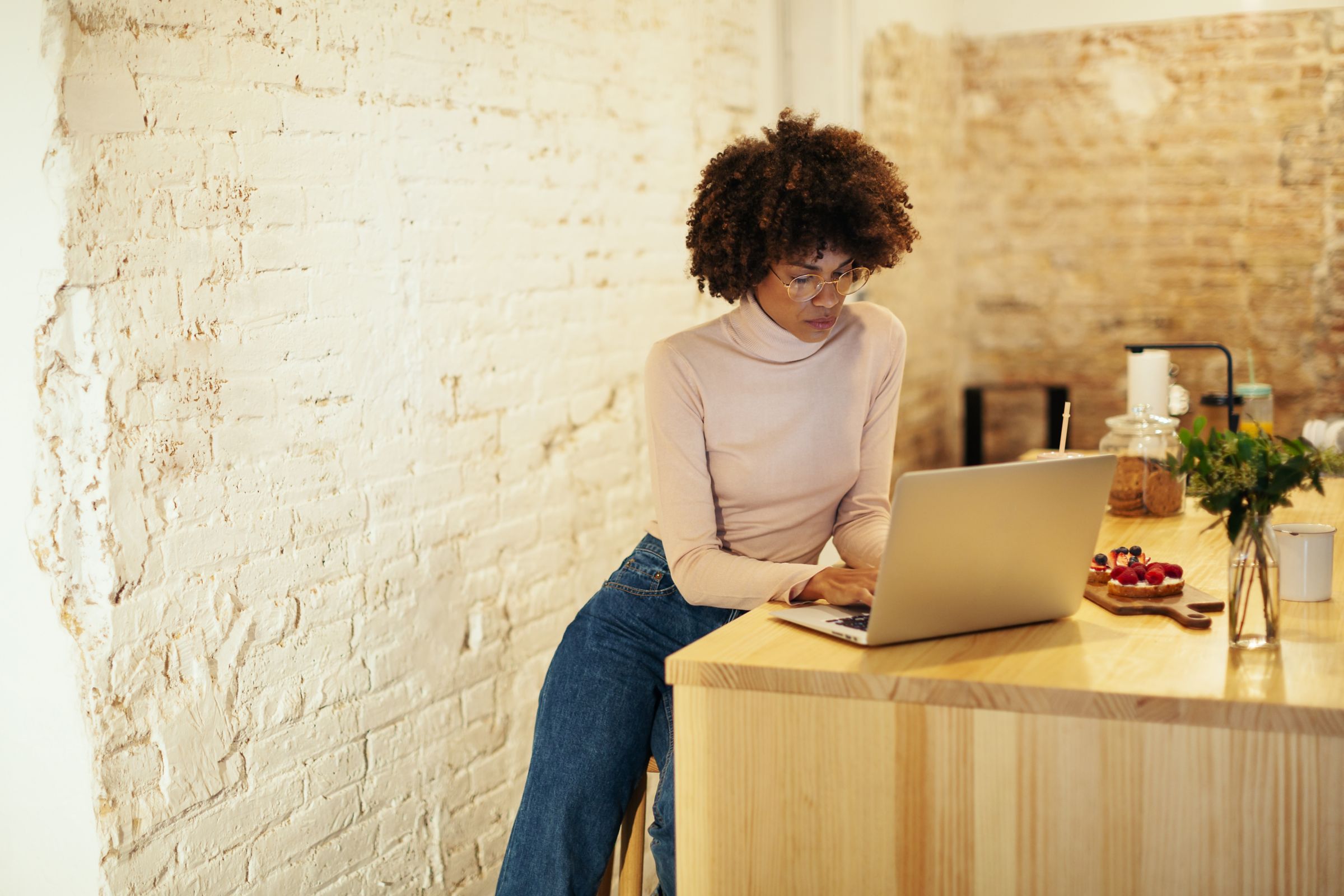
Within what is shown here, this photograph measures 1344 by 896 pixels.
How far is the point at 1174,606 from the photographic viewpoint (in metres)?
1.68

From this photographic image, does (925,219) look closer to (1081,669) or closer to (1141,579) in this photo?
(1141,579)

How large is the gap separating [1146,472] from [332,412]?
1.51 m

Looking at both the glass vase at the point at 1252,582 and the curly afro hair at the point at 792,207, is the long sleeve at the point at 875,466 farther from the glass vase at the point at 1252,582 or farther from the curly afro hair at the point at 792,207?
the glass vase at the point at 1252,582

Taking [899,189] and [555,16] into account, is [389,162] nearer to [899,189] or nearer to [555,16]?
[555,16]

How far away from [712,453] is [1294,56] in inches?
162

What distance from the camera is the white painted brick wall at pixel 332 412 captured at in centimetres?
177

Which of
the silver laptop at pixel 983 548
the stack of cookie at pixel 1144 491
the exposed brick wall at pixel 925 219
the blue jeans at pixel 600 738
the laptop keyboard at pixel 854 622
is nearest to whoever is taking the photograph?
the silver laptop at pixel 983 548

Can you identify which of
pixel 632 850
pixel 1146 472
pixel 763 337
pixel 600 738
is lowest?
pixel 632 850

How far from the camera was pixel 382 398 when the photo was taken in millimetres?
2264

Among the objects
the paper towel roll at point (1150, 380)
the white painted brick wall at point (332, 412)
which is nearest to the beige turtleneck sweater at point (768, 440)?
the white painted brick wall at point (332, 412)

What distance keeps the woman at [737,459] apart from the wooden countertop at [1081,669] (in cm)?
34

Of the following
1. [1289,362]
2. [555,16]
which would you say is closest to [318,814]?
[555,16]

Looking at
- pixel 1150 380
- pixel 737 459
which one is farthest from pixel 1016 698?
pixel 1150 380

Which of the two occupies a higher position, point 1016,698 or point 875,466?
point 875,466
